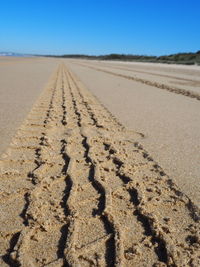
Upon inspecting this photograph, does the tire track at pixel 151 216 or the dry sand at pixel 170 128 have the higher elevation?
the tire track at pixel 151 216

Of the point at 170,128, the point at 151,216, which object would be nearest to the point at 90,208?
the point at 151,216

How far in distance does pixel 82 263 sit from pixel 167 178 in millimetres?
1242

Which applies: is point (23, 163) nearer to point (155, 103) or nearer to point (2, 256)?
point (2, 256)

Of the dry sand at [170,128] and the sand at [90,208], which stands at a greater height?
the sand at [90,208]

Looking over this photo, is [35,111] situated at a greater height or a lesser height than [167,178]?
lesser

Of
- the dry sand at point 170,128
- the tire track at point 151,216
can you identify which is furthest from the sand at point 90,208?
the dry sand at point 170,128

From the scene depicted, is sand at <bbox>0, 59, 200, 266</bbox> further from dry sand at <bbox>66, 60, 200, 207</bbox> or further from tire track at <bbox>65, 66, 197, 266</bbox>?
dry sand at <bbox>66, 60, 200, 207</bbox>

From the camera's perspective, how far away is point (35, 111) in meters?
5.48

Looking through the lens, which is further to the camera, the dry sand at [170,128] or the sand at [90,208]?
the dry sand at [170,128]

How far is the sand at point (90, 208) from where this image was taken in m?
1.72

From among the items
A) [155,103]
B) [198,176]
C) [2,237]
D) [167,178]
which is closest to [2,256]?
[2,237]

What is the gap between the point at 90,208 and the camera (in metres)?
2.17

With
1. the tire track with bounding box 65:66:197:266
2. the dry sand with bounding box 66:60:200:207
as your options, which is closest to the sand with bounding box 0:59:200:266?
the tire track with bounding box 65:66:197:266

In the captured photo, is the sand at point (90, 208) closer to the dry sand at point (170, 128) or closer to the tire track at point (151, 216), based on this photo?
the tire track at point (151, 216)
